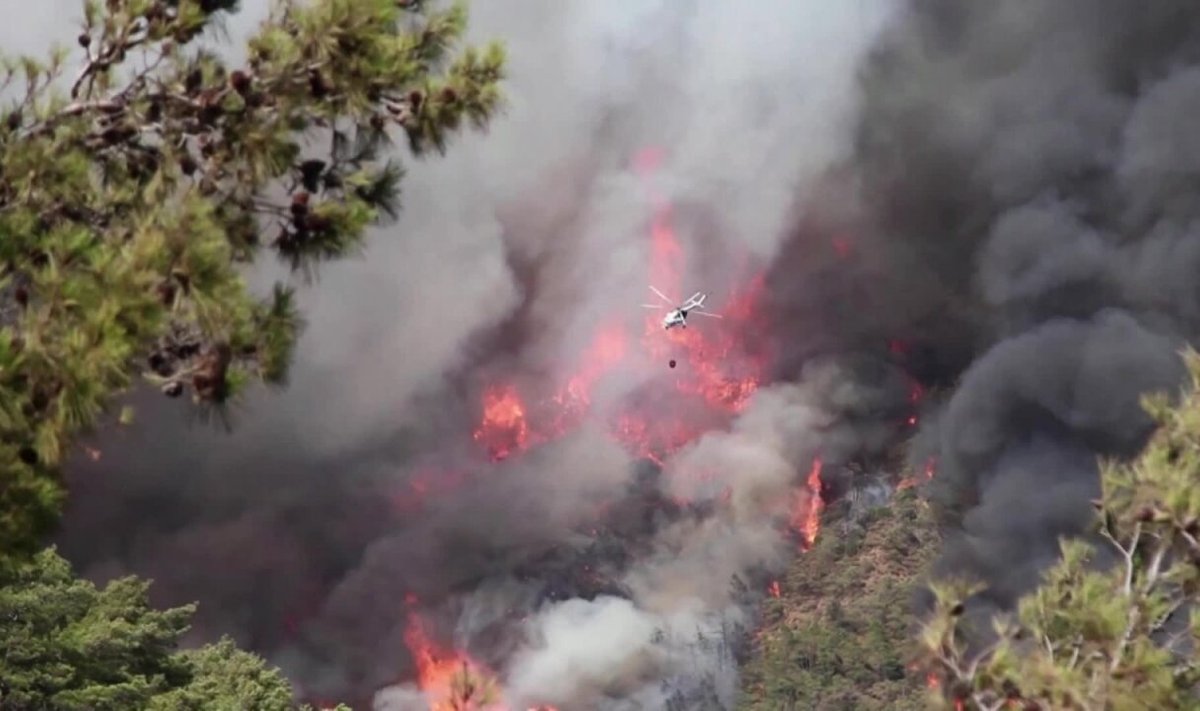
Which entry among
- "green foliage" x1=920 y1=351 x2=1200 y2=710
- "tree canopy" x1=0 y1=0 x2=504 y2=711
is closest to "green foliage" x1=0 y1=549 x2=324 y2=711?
"tree canopy" x1=0 y1=0 x2=504 y2=711

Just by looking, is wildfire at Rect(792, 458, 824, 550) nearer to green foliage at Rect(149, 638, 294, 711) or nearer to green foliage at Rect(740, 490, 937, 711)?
green foliage at Rect(740, 490, 937, 711)

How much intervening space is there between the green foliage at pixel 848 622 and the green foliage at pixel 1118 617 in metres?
49.4

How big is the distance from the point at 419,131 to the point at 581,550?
99.9m

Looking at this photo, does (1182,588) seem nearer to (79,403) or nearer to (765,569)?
(79,403)

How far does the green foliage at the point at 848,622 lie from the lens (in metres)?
71.5

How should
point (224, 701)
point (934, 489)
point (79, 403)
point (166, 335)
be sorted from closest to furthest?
point (79, 403) < point (166, 335) < point (224, 701) < point (934, 489)

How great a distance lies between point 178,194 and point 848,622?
8952 centimetres

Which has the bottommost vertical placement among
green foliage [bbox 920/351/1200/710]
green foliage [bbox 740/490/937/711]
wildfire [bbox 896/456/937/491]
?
green foliage [bbox 920/351/1200/710]

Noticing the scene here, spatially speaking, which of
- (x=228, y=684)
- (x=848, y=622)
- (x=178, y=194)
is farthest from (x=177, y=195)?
(x=848, y=622)

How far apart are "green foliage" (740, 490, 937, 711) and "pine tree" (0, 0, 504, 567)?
173ft

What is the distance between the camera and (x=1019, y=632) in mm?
6801

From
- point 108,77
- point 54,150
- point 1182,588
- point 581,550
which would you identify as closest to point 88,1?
point 108,77

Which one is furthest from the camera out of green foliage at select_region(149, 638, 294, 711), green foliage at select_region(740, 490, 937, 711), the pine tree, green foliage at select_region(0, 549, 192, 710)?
green foliage at select_region(740, 490, 937, 711)

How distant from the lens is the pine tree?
502 cm
